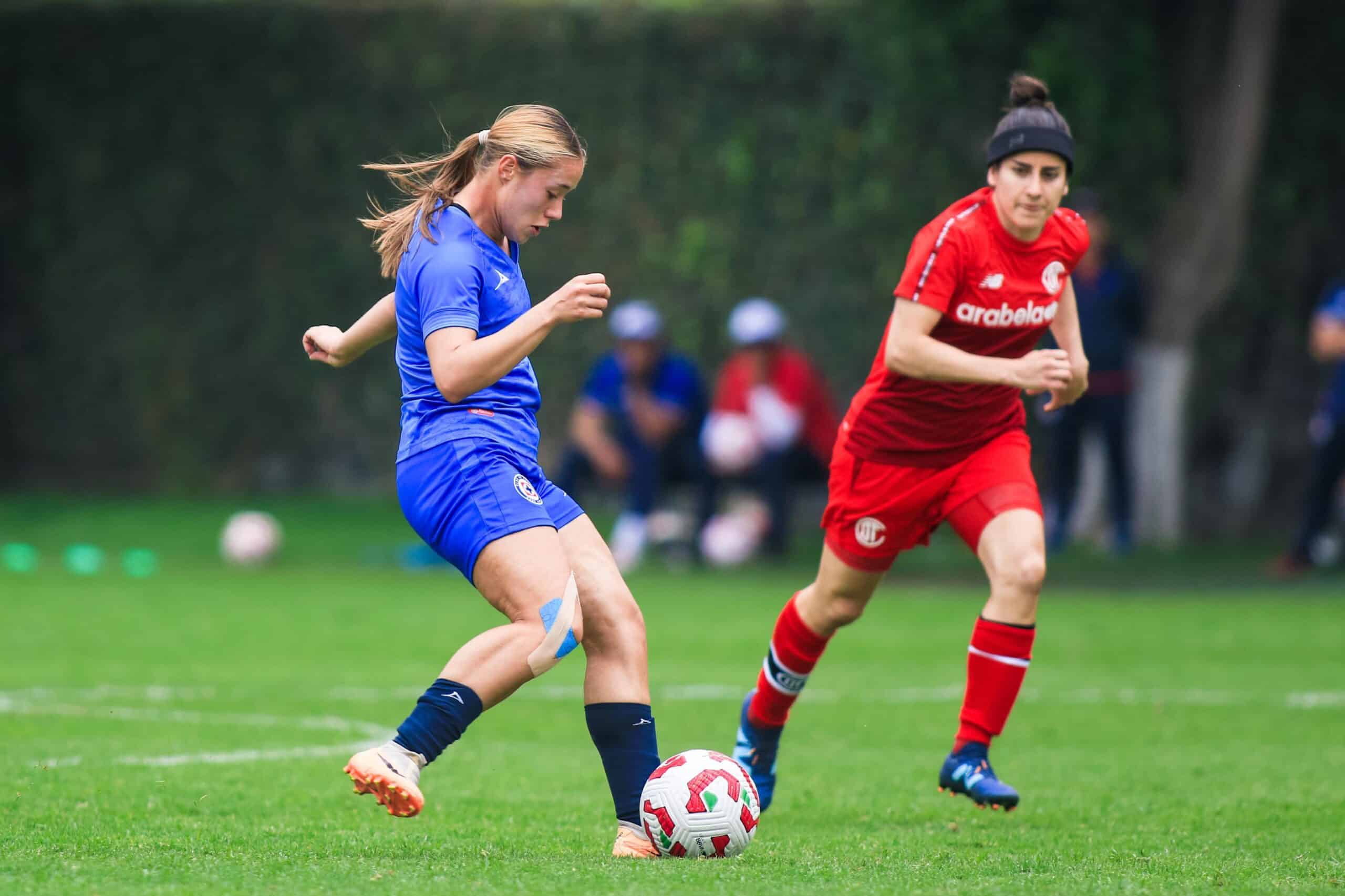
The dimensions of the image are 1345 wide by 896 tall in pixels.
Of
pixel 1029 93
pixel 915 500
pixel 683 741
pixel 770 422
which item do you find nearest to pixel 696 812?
pixel 915 500

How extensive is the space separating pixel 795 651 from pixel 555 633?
1566 mm

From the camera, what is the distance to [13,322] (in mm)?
18688

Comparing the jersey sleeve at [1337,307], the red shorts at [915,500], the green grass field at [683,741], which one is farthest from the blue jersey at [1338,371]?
the red shorts at [915,500]

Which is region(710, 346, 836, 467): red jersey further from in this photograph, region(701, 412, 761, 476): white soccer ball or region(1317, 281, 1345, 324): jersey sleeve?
region(1317, 281, 1345, 324): jersey sleeve

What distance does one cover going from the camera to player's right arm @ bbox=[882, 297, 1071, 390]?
17.6 feet

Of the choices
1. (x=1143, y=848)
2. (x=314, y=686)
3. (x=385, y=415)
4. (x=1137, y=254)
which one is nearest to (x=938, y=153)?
(x=1137, y=254)

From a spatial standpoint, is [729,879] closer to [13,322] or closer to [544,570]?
[544,570]

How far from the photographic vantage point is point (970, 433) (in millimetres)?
5973

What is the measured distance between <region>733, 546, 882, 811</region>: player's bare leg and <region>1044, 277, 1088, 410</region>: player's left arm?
0.84m

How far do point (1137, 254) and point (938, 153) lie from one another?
6.41 feet

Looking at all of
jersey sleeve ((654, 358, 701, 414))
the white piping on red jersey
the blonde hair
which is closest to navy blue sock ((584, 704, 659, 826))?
the blonde hair

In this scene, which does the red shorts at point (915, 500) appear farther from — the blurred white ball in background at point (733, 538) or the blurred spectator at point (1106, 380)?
the blurred white ball in background at point (733, 538)

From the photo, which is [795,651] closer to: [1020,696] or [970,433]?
[970,433]

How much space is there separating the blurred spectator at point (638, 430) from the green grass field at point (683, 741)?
1.00 m
